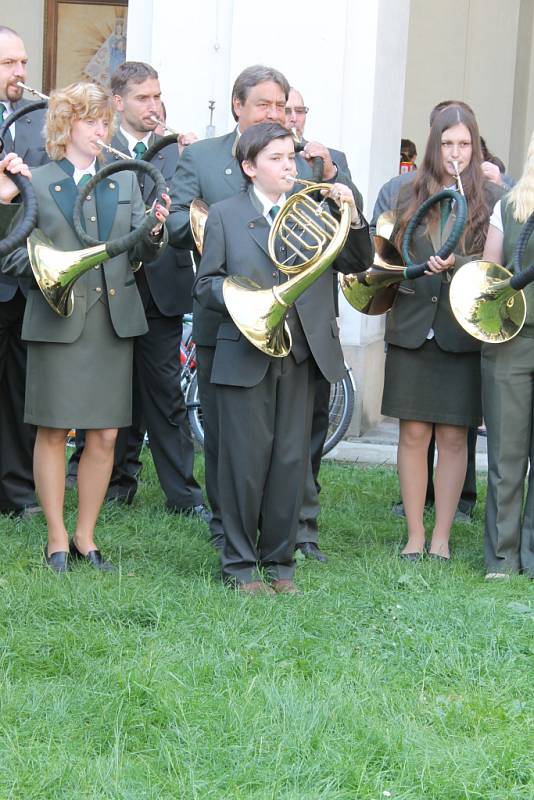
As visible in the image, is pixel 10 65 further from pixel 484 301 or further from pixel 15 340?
pixel 484 301

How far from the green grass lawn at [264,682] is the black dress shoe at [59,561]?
0.31 ft

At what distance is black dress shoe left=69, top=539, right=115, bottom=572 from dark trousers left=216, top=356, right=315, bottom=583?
571mm

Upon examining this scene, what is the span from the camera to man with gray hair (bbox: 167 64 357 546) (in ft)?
18.5

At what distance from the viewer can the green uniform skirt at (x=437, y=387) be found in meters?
5.93

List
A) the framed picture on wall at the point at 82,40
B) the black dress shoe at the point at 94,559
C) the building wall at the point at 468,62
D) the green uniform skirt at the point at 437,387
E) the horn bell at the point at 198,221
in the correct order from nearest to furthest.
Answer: the black dress shoe at the point at 94,559 < the horn bell at the point at 198,221 < the green uniform skirt at the point at 437,387 < the framed picture on wall at the point at 82,40 < the building wall at the point at 468,62

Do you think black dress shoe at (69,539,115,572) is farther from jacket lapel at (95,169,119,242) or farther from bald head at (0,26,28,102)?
bald head at (0,26,28,102)

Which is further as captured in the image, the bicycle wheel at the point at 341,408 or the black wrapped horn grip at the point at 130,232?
the bicycle wheel at the point at 341,408

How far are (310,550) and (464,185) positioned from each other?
175cm

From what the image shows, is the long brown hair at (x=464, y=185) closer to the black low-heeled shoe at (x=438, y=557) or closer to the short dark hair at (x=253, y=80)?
the short dark hair at (x=253, y=80)

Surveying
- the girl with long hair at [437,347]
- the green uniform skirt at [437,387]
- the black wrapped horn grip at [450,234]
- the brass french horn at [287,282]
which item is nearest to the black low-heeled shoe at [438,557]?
the girl with long hair at [437,347]

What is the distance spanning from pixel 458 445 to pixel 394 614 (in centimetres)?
132

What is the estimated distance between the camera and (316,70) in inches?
→ 340


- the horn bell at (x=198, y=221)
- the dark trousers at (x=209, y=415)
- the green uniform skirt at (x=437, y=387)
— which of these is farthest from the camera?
the green uniform skirt at (x=437, y=387)

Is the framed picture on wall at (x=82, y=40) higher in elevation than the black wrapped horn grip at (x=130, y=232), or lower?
higher
